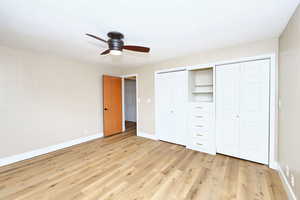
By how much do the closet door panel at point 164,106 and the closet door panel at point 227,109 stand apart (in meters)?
1.25

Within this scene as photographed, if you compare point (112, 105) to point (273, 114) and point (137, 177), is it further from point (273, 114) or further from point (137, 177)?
point (273, 114)

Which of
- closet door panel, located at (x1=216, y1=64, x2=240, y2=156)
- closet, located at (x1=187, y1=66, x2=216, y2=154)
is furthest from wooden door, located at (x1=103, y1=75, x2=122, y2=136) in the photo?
closet door panel, located at (x1=216, y1=64, x2=240, y2=156)

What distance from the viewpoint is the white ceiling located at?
1.47 meters

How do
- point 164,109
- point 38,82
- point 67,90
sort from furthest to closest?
point 164,109 < point 67,90 < point 38,82

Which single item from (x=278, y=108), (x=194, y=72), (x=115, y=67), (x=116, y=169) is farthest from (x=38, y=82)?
(x=278, y=108)

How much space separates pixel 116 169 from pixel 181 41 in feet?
8.94

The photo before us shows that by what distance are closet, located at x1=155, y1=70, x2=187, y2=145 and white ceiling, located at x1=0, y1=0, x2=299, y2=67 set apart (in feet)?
3.63

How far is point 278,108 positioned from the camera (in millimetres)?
2242

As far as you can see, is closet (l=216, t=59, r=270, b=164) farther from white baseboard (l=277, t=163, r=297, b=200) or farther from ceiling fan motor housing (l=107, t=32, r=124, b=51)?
ceiling fan motor housing (l=107, t=32, r=124, b=51)

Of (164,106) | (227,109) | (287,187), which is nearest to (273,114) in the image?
(227,109)

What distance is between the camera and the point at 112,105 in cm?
451

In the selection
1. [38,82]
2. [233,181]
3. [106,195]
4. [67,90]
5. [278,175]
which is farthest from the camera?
[67,90]

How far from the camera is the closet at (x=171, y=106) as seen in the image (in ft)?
11.3

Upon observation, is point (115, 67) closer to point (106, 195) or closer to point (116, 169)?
point (116, 169)
